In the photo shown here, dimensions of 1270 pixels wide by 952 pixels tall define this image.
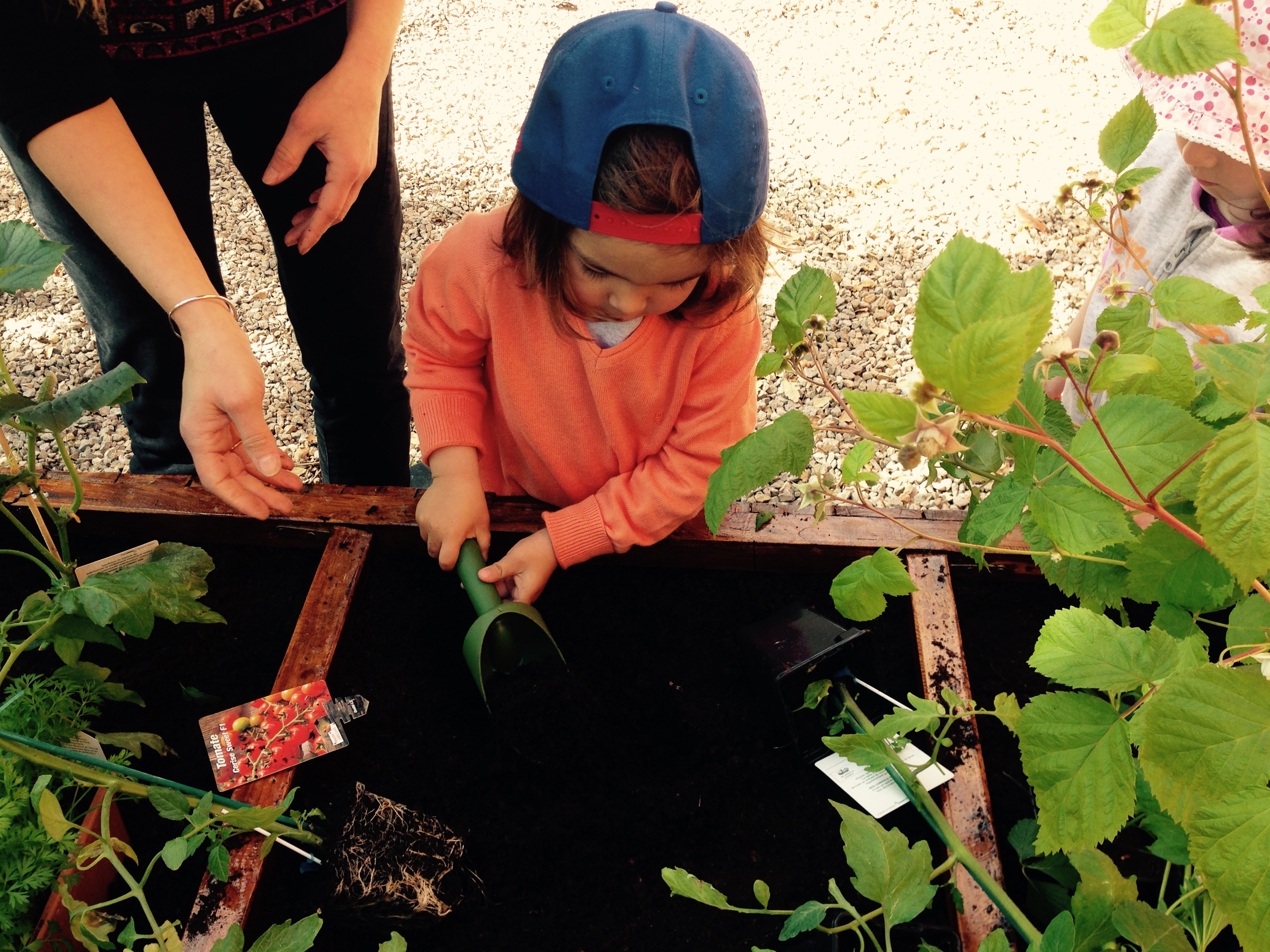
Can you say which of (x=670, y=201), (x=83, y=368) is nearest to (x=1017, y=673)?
(x=670, y=201)

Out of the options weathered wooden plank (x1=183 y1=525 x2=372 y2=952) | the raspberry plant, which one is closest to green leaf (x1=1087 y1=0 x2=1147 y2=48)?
the raspberry plant

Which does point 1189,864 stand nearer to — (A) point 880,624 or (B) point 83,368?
(A) point 880,624

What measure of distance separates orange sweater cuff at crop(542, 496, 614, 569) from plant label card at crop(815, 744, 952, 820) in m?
0.42

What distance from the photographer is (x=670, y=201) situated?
0.94 m

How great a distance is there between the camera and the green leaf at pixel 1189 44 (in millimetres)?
510

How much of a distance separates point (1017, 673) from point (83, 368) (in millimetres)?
2456

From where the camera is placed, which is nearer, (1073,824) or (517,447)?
(1073,824)

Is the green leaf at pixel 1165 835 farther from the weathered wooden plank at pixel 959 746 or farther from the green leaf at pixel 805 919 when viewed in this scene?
the green leaf at pixel 805 919

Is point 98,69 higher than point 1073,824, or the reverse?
point 98,69

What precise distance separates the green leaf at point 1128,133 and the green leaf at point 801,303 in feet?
0.79

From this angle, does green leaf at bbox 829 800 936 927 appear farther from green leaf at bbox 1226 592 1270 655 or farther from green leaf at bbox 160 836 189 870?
green leaf at bbox 160 836 189 870

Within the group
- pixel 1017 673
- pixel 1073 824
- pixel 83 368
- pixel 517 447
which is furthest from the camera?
pixel 83 368

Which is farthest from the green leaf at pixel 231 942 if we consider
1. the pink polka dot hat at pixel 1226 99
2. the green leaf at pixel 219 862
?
the pink polka dot hat at pixel 1226 99

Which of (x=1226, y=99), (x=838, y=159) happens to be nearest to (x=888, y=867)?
(x=1226, y=99)
